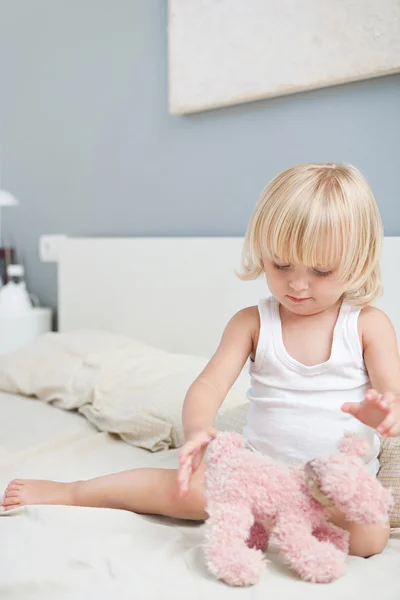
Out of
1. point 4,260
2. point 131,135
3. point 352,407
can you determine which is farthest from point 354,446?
point 4,260

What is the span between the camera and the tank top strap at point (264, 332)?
1010 millimetres

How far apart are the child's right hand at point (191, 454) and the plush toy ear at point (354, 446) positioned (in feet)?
0.55

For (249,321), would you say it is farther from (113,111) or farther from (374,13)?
(113,111)

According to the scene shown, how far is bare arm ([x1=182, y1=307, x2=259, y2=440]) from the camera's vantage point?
92 cm

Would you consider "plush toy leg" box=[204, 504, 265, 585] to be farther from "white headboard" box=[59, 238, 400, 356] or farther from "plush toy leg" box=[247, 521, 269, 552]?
"white headboard" box=[59, 238, 400, 356]

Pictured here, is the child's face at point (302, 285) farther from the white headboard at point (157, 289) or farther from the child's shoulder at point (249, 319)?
the white headboard at point (157, 289)

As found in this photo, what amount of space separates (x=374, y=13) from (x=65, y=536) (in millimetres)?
1388

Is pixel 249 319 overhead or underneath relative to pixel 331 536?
overhead

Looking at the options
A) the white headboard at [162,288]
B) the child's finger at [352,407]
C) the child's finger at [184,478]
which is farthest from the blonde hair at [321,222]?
the white headboard at [162,288]

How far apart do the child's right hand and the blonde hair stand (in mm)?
277

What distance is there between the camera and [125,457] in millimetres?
1312

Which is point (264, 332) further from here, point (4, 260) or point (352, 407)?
point (4, 260)

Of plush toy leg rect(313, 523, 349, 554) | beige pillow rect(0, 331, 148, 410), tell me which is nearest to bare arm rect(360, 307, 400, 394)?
plush toy leg rect(313, 523, 349, 554)

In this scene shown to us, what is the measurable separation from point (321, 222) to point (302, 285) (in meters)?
0.09
